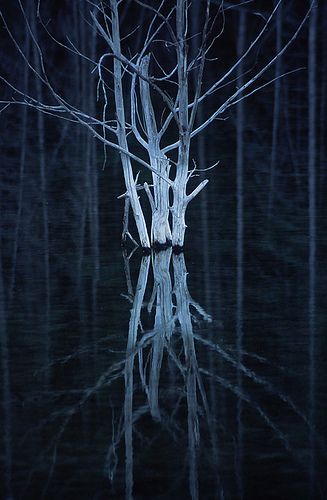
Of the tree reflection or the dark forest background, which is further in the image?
the dark forest background

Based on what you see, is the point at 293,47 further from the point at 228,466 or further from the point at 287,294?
the point at 228,466

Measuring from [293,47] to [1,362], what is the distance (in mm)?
23979

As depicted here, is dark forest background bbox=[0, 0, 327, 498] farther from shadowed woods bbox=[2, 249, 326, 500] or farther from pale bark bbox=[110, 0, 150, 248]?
pale bark bbox=[110, 0, 150, 248]

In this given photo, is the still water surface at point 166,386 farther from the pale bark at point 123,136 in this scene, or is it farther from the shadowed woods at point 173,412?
the pale bark at point 123,136

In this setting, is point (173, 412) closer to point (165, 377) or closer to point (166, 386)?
point (166, 386)

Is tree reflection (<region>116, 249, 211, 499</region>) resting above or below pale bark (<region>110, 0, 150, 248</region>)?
below

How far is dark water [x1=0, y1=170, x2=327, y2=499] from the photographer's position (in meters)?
4.55

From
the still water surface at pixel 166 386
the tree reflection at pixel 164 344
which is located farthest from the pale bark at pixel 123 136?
the still water surface at pixel 166 386

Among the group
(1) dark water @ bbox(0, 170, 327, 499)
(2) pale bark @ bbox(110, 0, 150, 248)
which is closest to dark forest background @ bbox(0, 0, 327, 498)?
(1) dark water @ bbox(0, 170, 327, 499)

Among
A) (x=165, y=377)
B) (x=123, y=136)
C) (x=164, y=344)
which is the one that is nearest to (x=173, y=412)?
(x=165, y=377)

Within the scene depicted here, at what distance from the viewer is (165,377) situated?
19.2 feet

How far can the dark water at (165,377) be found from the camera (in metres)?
4.55

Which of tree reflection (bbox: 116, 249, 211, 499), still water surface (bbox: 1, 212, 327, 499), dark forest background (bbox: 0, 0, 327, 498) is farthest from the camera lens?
dark forest background (bbox: 0, 0, 327, 498)

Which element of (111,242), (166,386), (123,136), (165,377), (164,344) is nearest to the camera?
(166,386)
